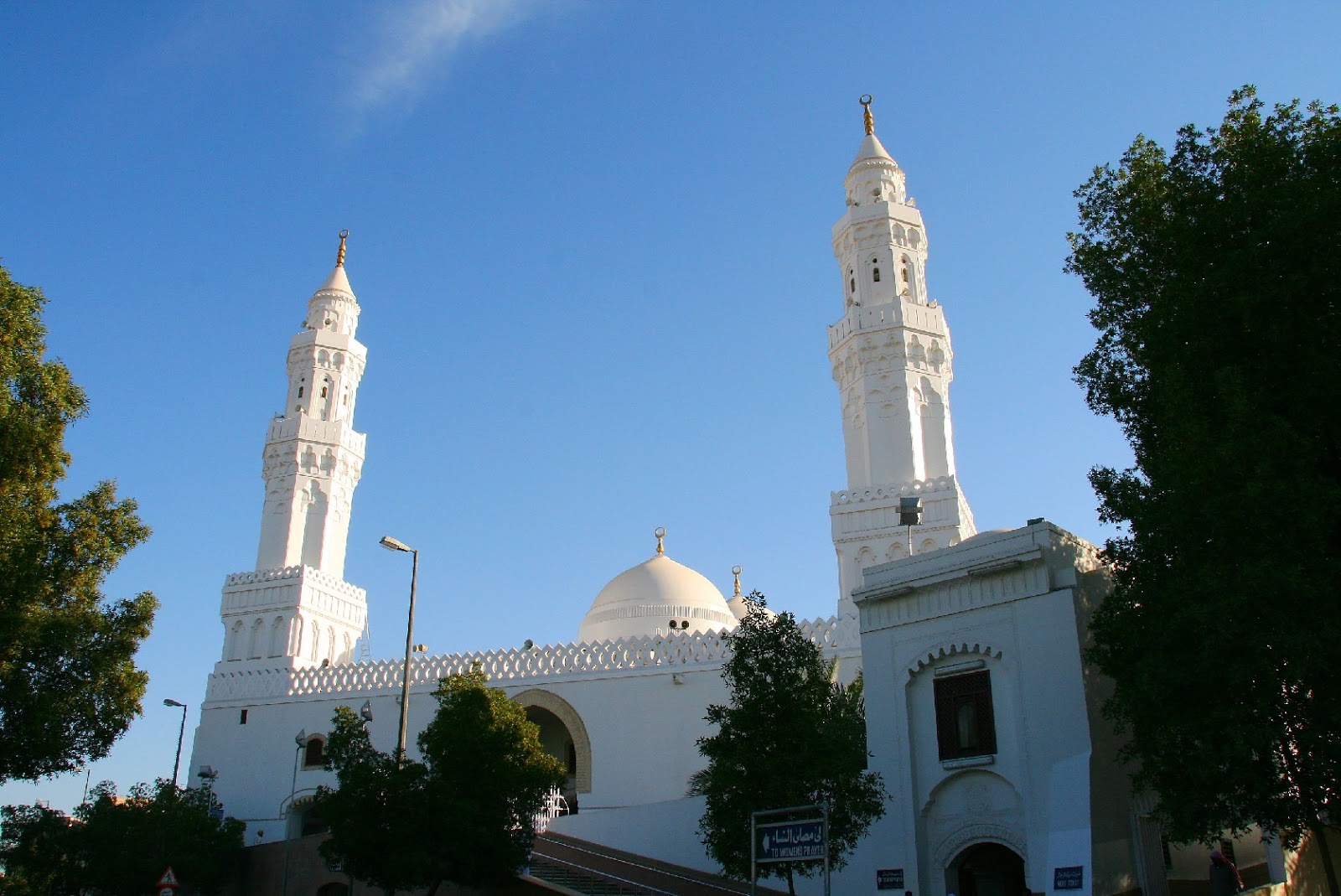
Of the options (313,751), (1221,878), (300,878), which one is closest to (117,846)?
(300,878)

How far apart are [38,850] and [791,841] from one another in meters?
18.2

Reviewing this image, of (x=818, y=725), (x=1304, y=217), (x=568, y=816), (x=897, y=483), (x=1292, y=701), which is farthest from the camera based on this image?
(x=897, y=483)

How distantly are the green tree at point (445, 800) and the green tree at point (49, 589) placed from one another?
3264 mm

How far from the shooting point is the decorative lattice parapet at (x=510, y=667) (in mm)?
25359

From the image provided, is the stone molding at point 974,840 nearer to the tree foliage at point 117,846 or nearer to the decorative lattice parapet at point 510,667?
the decorative lattice parapet at point 510,667

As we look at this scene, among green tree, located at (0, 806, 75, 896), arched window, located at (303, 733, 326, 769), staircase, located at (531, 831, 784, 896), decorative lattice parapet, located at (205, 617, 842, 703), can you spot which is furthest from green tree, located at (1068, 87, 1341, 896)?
arched window, located at (303, 733, 326, 769)

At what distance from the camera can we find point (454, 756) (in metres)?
16.4

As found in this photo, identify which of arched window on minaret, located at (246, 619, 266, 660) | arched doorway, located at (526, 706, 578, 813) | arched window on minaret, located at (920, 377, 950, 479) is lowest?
arched doorway, located at (526, 706, 578, 813)

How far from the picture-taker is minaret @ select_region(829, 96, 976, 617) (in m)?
26.9

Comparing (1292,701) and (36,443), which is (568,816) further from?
Result: (1292,701)

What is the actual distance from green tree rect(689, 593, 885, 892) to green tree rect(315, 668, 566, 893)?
3.06 metres

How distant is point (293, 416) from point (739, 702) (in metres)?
23.9

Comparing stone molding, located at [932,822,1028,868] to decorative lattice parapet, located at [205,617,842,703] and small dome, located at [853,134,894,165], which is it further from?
small dome, located at [853,134,894,165]

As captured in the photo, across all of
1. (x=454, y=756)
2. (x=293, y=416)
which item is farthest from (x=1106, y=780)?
(x=293, y=416)
